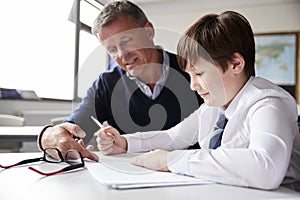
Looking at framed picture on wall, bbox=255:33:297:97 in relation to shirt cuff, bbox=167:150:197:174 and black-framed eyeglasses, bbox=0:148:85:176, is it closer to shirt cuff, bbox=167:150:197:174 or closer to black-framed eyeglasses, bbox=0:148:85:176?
black-framed eyeglasses, bbox=0:148:85:176

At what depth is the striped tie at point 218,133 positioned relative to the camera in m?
0.78

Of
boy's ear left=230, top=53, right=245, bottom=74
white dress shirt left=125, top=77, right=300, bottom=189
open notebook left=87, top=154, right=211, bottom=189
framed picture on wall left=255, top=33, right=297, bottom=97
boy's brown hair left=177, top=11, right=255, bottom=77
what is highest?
Answer: framed picture on wall left=255, top=33, right=297, bottom=97

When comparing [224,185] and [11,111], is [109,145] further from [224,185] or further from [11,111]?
[11,111]

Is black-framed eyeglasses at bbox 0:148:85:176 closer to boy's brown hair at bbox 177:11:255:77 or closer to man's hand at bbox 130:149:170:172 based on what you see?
man's hand at bbox 130:149:170:172

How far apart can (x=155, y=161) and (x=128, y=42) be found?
1.89ft

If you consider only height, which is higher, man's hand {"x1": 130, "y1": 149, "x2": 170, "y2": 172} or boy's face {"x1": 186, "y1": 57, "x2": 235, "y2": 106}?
boy's face {"x1": 186, "y1": 57, "x2": 235, "y2": 106}

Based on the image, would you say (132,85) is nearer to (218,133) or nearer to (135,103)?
(135,103)

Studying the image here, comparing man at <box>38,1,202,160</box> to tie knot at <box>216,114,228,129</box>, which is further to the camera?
man at <box>38,1,202,160</box>

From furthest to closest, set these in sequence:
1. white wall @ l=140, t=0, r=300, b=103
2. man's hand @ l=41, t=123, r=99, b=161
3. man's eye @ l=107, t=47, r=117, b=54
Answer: white wall @ l=140, t=0, r=300, b=103 → man's eye @ l=107, t=47, r=117, b=54 → man's hand @ l=41, t=123, r=99, b=161

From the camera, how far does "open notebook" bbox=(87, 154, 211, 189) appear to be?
1.93 ft

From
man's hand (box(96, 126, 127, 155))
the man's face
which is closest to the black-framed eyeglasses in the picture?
man's hand (box(96, 126, 127, 155))

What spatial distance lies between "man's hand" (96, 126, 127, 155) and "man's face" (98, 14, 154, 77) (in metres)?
0.26

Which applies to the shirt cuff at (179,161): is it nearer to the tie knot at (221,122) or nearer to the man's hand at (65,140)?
the tie knot at (221,122)

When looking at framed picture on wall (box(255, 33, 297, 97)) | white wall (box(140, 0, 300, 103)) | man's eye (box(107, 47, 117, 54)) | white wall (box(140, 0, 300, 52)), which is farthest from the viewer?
framed picture on wall (box(255, 33, 297, 97))
